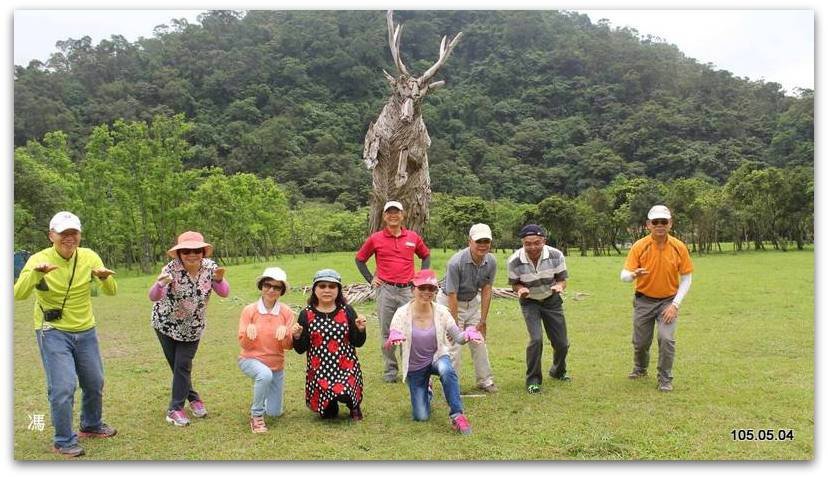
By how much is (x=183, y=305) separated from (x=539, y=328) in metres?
3.32

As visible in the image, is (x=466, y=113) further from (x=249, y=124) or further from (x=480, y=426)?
(x=480, y=426)

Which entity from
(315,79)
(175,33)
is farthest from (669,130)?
(175,33)

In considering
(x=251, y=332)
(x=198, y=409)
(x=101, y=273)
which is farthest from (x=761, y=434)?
(x=101, y=273)

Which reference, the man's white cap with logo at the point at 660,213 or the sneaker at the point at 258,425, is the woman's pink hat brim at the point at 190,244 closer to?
the sneaker at the point at 258,425

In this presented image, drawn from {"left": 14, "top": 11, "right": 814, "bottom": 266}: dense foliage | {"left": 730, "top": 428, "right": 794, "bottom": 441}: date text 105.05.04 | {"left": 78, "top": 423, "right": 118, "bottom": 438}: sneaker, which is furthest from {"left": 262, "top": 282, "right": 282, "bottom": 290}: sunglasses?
{"left": 14, "top": 11, "right": 814, "bottom": 266}: dense foliage

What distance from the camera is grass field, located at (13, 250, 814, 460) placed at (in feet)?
15.1

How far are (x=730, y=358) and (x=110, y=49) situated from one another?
2708 centimetres

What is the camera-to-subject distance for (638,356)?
6.48 metres

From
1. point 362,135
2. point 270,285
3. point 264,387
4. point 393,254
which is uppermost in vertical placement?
point 362,135

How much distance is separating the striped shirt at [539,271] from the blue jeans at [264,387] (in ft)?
8.01

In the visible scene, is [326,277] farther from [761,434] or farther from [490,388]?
[761,434]

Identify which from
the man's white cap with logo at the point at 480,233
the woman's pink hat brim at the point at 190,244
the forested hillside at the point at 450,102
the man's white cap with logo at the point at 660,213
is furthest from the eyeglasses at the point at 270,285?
the forested hillside at the point at 450,102

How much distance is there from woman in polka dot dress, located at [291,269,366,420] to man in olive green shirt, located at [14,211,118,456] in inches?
62.0

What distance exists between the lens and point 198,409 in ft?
17.8
